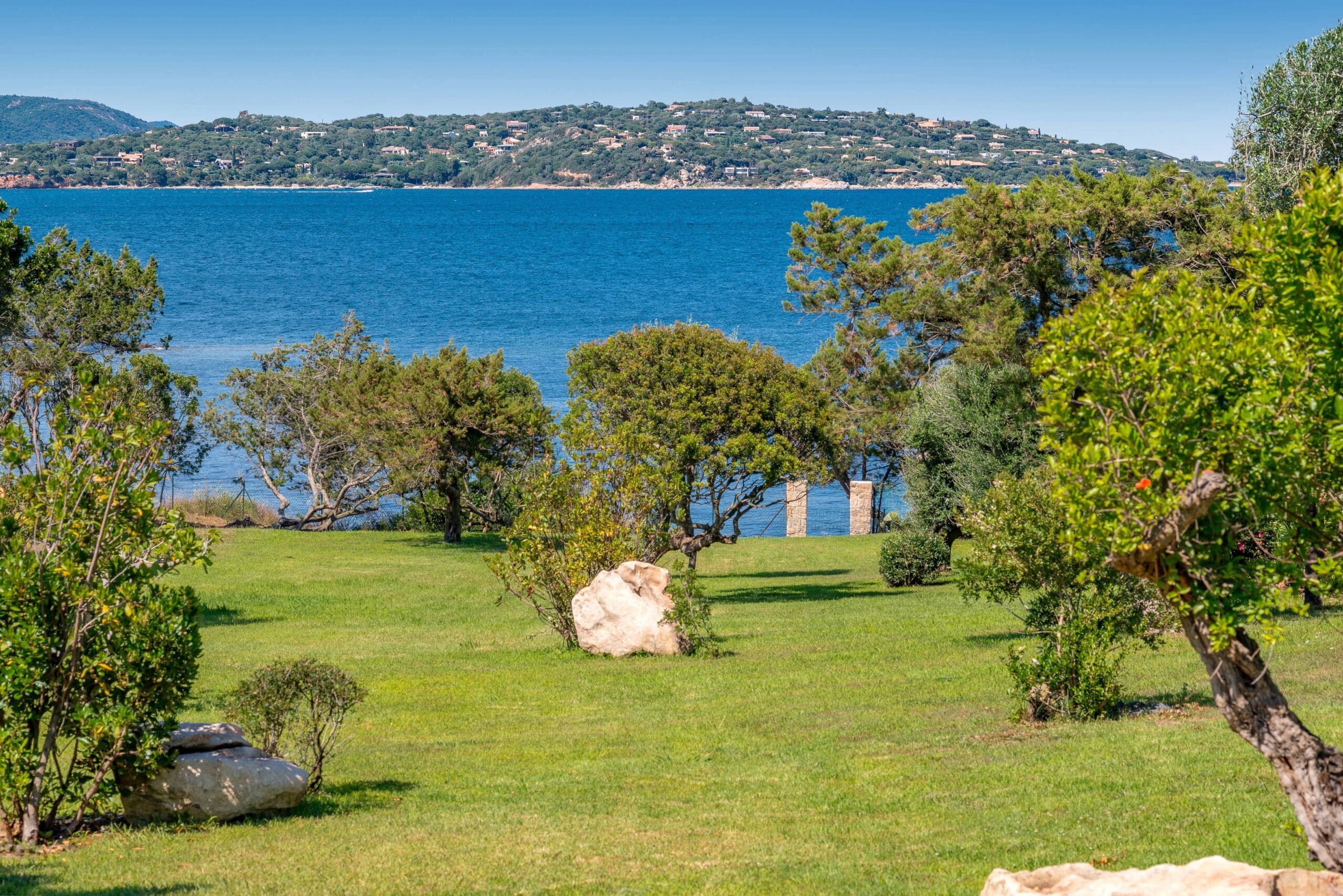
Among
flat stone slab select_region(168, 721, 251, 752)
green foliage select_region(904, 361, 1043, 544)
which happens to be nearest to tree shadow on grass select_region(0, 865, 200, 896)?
flat stone slab select_region(168, 721, 251, 752)

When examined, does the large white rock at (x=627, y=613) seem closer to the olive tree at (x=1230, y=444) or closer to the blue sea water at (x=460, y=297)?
the olive tree at (x=1230, y=444)

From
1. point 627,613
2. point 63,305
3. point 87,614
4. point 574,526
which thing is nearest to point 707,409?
point 574,526

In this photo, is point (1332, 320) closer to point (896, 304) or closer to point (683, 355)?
point (683, 355)

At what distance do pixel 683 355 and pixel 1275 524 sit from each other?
20.5 m

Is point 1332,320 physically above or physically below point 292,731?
above

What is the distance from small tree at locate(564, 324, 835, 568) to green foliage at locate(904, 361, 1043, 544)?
11.9ft

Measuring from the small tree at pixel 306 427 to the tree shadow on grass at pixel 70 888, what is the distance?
38.0m

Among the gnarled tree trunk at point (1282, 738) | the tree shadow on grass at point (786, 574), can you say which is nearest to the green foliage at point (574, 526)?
the tree shadow on grass at point (786, 574)

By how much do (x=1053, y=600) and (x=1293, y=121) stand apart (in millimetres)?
17160

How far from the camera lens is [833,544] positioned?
46.9m

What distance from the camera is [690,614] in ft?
81.3

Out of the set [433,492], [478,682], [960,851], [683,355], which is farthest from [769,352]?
[960,851]

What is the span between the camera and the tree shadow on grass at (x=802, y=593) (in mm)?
33688

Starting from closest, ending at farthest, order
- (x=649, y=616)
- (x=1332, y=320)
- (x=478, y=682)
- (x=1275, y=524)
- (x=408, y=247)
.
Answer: (x=1332, y=320), (x=1275, y=524), (x=478, y=682), (x=649, y=616), (x=408, y=247)
